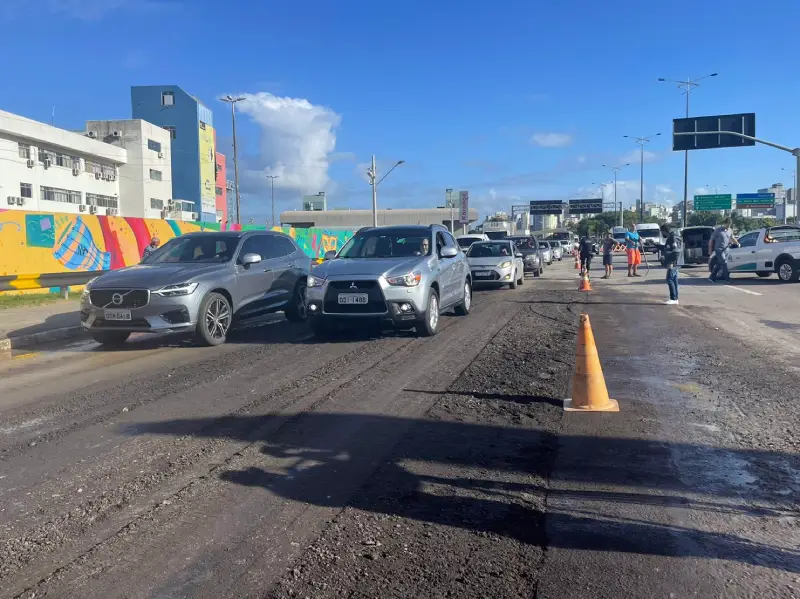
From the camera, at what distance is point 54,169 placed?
1821 inches

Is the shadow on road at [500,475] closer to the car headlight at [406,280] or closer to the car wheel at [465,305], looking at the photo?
the car headlight at [406,280]

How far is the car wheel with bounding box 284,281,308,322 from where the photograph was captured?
1258cm

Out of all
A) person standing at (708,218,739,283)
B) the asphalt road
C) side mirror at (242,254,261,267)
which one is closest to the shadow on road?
the asphalt road

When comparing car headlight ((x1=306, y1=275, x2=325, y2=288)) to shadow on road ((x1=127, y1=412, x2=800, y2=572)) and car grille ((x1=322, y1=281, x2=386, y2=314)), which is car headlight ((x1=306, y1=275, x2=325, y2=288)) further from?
shadow on road ((x1=127, y1=412, x2=800, y2=572))

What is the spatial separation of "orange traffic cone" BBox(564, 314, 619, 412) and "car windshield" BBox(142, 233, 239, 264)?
20.5 feet

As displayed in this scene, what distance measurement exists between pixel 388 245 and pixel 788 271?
15.9m

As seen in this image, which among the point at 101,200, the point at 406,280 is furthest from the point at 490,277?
the point at 101,200

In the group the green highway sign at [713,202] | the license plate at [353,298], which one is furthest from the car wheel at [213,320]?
the green highway sign at [713,202]

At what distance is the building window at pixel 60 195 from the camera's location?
45500 mm

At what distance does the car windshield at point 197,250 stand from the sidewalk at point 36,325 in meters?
2.00

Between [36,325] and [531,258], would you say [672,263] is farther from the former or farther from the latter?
[36,325]

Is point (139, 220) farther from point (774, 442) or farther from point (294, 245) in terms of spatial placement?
point (774, 442)

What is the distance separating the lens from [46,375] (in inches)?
328

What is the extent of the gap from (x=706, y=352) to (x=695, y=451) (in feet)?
15.6
